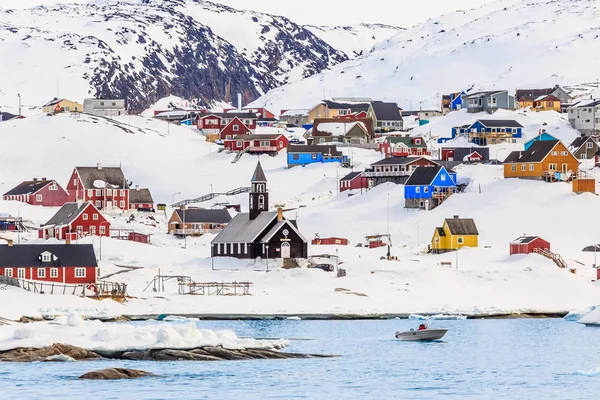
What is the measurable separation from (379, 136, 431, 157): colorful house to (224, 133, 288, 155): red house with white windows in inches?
451

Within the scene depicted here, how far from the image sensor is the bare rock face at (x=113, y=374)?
53281 millimetres

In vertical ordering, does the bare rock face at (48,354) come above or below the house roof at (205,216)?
below

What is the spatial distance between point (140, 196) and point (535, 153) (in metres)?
39.5

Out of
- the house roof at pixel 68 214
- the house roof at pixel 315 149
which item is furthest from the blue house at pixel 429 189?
the house roof at pixel 315 149

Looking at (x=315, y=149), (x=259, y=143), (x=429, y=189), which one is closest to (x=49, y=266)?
(x=429, y=189)

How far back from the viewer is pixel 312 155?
156 meters

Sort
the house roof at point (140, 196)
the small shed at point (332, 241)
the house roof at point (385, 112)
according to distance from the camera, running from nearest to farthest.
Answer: the small shed at point (332, 241) → the house roof at point (140, 196) → the house roof at point (385, 112)

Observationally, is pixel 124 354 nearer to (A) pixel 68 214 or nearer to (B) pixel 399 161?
(A) pixel 68 214

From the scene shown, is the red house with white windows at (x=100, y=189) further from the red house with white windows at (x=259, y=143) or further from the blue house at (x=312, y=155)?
the red house with white windows at (x=259, y=143)

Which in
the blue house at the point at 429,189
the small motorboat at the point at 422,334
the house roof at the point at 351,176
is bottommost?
the small motorboat at the point at 422,334

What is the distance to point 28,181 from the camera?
146m

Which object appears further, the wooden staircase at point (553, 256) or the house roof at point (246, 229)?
the house roof at point (246, 229)

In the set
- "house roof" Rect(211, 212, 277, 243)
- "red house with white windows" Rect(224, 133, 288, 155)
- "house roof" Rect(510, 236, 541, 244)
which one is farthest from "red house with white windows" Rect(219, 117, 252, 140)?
"house roof" Rect(510, 236, 541, 244)

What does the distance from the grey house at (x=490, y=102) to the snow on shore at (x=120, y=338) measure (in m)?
120
